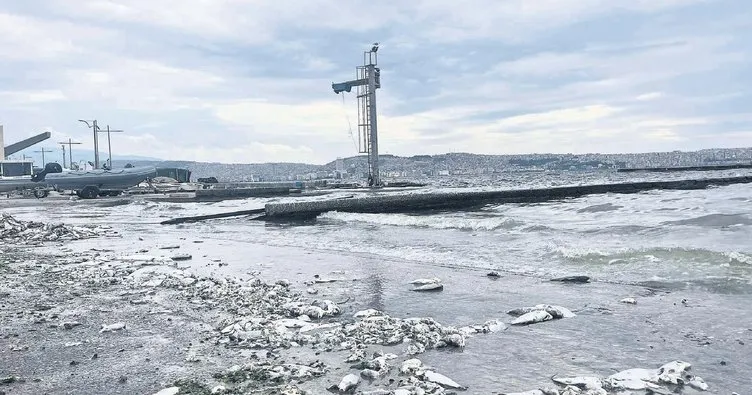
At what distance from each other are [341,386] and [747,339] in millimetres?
4145

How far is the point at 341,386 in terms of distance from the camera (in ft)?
14.1

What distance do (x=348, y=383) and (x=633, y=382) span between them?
2.22 metres

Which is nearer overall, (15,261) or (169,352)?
(169,352)

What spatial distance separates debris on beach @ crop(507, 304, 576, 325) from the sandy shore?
0.14 meters

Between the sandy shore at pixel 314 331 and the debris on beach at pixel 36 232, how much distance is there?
6.32 meters

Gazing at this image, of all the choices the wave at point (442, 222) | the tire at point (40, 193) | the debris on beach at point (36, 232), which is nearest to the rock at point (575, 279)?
the wave at point (442, 222)

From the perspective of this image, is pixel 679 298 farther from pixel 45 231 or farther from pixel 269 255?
pixel 45 231

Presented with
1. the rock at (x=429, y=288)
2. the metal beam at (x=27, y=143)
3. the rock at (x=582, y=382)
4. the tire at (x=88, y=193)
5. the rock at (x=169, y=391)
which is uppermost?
the metal beam at (x=27, y=143)

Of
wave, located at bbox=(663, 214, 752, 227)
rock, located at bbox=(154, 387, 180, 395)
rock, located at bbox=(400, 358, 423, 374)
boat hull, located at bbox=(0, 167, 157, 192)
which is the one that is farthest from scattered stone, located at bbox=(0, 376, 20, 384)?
boat hull, located at bbox=(0, 167, 157, 192)

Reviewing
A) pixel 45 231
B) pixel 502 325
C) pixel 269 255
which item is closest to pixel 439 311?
pixel 502 325

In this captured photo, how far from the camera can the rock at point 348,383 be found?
169 inches

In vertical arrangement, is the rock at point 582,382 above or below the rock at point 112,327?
below

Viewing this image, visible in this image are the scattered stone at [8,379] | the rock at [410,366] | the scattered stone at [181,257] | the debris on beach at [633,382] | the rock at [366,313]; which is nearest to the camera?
the debris on beach at [633,382]

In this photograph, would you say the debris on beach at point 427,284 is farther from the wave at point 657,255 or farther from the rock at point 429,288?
the wave at point 657,255
